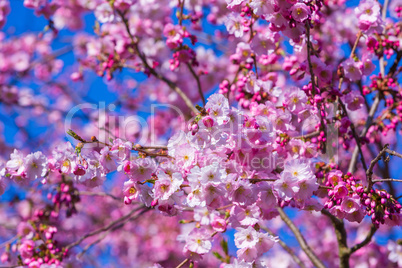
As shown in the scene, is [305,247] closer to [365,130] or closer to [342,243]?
[342,243]

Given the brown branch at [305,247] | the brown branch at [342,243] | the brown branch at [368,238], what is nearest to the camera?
the brown branch at [368,238]

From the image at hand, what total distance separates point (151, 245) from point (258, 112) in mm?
6311

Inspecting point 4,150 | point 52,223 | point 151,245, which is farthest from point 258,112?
point 4,150

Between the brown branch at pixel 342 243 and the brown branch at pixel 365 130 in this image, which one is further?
the brown branch at pixel 365 130

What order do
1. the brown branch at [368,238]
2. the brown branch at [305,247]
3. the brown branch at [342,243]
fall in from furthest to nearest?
the brown branch at [305,247]
the brown branch at [342,243]
the brown branch at [368,238]

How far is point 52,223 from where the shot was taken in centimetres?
382

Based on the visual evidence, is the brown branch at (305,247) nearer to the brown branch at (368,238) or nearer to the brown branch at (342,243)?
the brown branch at (342,243)

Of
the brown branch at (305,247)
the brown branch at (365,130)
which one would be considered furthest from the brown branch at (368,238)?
the brown branch at (365,130)

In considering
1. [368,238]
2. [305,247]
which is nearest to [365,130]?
[368,238]

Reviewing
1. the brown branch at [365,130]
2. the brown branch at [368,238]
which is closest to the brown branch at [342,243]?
the brown branch at [368,238]

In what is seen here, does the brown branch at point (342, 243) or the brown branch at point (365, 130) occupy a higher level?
the brown branch at point (365, 130)

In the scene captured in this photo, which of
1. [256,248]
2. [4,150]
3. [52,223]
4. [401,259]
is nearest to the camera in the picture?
[256,248]

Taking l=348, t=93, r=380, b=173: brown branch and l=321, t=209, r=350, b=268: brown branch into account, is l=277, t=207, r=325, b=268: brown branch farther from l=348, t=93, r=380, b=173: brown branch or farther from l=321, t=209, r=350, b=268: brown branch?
l=348, t=93, r=380, b=173: brown branch

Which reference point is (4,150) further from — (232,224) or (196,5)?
(232,224)
